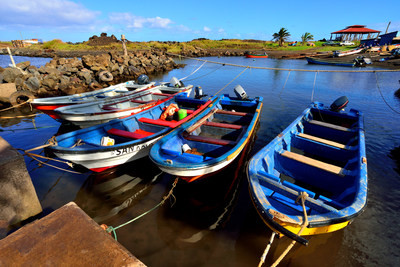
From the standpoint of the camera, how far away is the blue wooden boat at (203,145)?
14.6ft

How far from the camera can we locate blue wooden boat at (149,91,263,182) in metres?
4.45

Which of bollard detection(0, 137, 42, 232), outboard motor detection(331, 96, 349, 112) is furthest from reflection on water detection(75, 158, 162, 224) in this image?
outboard motor detection(331, 96, 349, 112)

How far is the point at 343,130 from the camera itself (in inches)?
269

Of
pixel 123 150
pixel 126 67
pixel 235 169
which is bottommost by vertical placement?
pixel 235 169

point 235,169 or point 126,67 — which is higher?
point 126,67

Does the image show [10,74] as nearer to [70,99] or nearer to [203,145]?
[70,99]

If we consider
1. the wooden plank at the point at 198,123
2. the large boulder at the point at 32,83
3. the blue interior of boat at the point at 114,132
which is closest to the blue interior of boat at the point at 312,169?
the wooden plank at the point at 198,123

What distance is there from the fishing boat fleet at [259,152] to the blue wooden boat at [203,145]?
2cm

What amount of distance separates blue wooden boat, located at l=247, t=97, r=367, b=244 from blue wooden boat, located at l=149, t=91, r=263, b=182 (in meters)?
0.91

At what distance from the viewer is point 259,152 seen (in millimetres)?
4848

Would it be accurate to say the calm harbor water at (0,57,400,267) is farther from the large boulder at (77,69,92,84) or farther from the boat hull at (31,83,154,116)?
the large boulder at (77,69,92,84)

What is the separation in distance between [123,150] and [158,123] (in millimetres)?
1909

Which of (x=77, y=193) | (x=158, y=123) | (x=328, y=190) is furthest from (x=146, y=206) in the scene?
(x=328, y=190)

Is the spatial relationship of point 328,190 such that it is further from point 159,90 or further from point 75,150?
point 159,90
